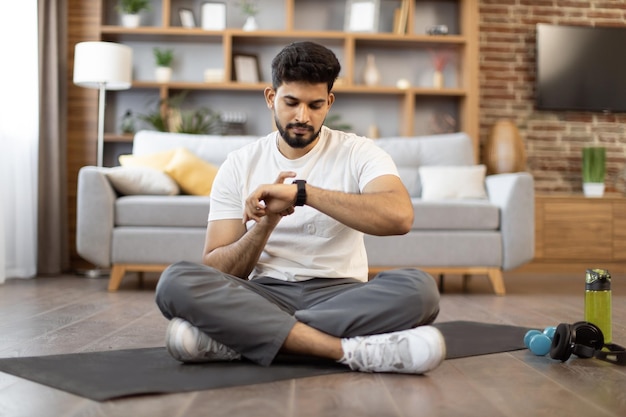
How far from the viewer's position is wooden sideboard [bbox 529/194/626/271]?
18.3ft

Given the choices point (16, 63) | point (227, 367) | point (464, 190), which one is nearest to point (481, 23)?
point (464, 190)

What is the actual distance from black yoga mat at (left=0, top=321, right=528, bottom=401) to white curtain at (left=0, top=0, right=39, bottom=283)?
288 cm

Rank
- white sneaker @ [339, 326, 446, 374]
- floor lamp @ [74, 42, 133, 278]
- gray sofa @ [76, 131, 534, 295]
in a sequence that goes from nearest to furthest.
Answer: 1. white sneaker @ [339, 326, 446, 374]
2. gray sofa @ [76, 131, 534, 295]
3. floor lamp @ [74, 42, 133, 278]

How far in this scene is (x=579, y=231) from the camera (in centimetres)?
558

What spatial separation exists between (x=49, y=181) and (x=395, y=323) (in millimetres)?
3908

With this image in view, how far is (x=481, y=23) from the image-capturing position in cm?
609

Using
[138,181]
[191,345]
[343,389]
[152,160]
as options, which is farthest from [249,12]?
[343,389]

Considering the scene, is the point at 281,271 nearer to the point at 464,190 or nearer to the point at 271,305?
the point at 271,305

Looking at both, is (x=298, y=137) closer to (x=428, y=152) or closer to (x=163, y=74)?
(x=428, y=152)

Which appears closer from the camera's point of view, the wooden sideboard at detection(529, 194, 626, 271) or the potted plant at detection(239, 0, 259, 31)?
the wooden sideboard at detection(529, 194, 626, 271)

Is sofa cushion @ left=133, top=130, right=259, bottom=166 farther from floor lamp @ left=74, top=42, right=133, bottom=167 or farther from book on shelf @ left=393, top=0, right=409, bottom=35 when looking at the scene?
book on shelf @ left=393, top=0, right=409, bottom=35

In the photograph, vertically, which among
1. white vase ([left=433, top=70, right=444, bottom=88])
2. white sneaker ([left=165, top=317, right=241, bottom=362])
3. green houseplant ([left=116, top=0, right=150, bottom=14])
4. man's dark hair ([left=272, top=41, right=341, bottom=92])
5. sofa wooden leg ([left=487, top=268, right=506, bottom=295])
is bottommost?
sofa wooden leg ([left=487, top=268, right=506, bottom=295])

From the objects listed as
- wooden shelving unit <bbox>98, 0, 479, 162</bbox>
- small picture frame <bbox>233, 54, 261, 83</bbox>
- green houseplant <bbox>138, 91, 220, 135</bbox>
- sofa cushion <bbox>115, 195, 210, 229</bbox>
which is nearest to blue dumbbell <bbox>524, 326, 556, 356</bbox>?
sofa cushion <bbox>115, 195, 210, 229</bbox>

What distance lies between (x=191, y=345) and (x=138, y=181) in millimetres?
2408
